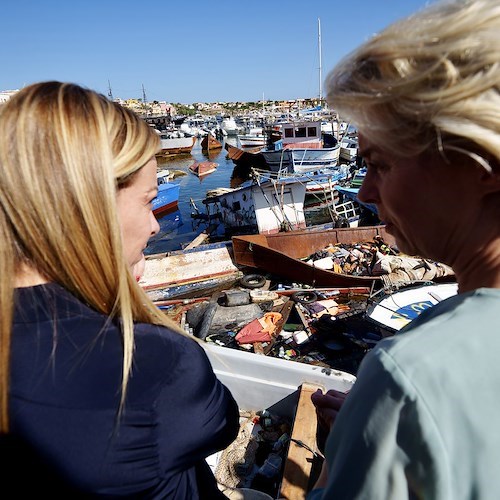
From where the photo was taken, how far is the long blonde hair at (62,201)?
0.95m

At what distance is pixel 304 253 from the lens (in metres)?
11.0

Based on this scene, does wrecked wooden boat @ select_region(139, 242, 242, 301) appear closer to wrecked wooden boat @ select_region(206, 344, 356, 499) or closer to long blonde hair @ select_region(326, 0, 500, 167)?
wrecked wooden boat @ select_region(206, 344, 356, 499)

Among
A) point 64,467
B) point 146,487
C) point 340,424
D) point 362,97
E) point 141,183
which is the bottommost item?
point 146,487

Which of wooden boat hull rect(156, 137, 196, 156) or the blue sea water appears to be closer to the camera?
the blue sea water

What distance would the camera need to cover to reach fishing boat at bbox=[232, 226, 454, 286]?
336 inches

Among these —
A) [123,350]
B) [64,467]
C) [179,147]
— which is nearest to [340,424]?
[123,350]

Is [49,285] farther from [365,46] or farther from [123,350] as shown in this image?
[365,46]

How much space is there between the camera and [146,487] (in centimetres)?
100

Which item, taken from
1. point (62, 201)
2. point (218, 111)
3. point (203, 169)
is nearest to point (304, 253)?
point (62, 201)

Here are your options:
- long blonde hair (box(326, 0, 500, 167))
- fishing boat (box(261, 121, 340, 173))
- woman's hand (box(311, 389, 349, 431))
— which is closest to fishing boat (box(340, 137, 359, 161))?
fishing boat (box(261, 121, 340, 173))

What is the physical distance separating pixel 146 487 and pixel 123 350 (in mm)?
406

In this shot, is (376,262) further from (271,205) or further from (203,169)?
(203,169)

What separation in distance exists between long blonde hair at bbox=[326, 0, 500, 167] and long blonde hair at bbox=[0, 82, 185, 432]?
73cm

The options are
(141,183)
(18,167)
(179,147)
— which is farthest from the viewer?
(179,147)
